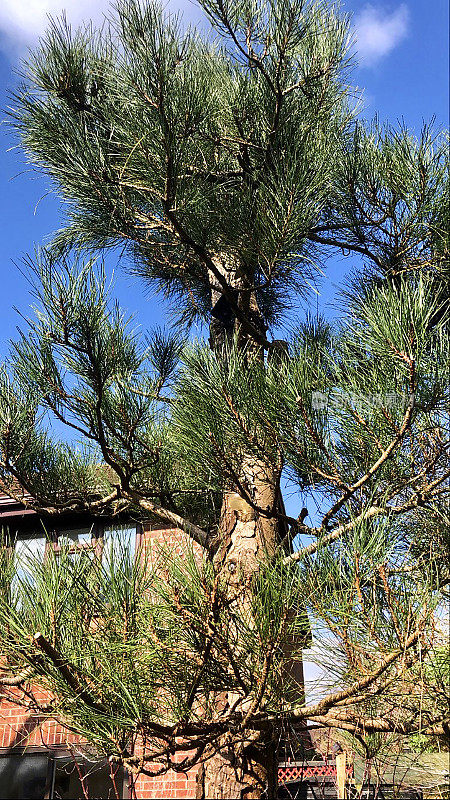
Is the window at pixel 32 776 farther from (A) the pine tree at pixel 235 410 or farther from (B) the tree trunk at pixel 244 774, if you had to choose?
(B) the tree trunk at pixel 244 774

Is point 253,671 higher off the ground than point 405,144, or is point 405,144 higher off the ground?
point 405,144

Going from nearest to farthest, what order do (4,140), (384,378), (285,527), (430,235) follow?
(384,378)
(285,527)
(430,235)
(4,140)

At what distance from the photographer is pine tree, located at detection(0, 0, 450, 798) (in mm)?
1769

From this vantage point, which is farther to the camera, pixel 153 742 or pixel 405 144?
pixel 405 144

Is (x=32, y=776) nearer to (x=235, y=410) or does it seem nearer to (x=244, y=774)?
(x=244, y=774)

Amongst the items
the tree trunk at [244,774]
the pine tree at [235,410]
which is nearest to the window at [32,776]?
the pine tree at [235,410]

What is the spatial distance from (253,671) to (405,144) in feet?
7.45

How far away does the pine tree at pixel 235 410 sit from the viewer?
5.80 ft

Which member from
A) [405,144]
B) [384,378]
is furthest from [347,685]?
[405,144]

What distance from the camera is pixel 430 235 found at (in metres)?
3.00

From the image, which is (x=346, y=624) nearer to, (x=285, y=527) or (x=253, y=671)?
(x=253, y=671)

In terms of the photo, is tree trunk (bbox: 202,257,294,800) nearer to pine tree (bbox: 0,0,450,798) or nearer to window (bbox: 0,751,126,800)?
pine tree (bbox: 0,0,450,798)

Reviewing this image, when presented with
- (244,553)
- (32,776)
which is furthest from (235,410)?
(32,776)

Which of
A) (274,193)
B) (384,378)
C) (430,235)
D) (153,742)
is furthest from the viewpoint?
(430,235)
